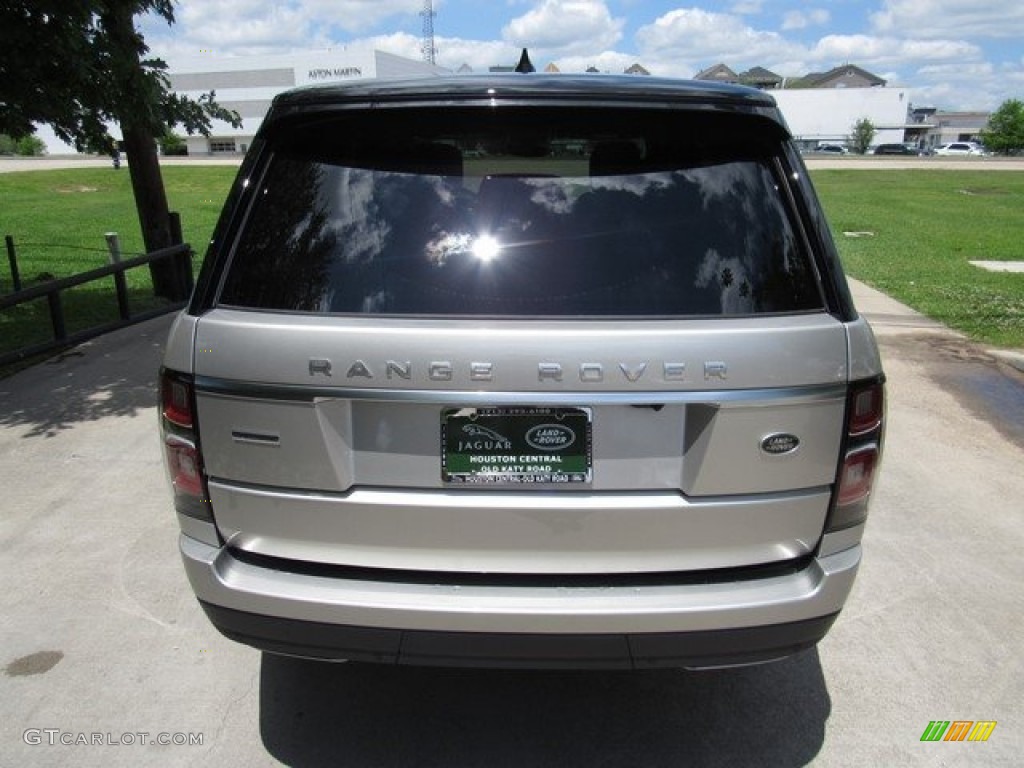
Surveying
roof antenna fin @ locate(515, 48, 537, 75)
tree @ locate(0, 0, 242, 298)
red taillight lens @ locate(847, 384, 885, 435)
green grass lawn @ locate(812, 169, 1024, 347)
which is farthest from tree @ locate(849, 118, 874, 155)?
red taillight lens @ locate(847, 384, 885, 435)

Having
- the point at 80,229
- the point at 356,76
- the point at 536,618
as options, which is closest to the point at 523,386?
the point at 536,618

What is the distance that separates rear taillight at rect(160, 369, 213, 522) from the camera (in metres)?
2.17

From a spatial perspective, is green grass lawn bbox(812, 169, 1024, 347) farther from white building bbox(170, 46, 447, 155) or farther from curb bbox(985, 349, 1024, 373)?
white building bbox(170, 46, 447, 155)

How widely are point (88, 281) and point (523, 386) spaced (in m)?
9.00

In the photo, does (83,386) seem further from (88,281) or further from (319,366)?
(319,366)

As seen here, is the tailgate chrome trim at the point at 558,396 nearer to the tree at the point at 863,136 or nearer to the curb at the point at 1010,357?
the curb at the point at 1010,357

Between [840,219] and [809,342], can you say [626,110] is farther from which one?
[840,219]

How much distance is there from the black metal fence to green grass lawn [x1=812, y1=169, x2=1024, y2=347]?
9.12 metres

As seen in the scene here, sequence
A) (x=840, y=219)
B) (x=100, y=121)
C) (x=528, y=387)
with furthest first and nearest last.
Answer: (x=840, y=219)
(x=100, y=121)
(x=528, y=387)

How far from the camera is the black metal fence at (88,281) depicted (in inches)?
284

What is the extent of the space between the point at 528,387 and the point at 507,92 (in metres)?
0.81

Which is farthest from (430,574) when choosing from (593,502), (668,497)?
(668,497)

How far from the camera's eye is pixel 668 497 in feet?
6.84

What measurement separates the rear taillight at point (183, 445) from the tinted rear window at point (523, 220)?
0.97 ft
